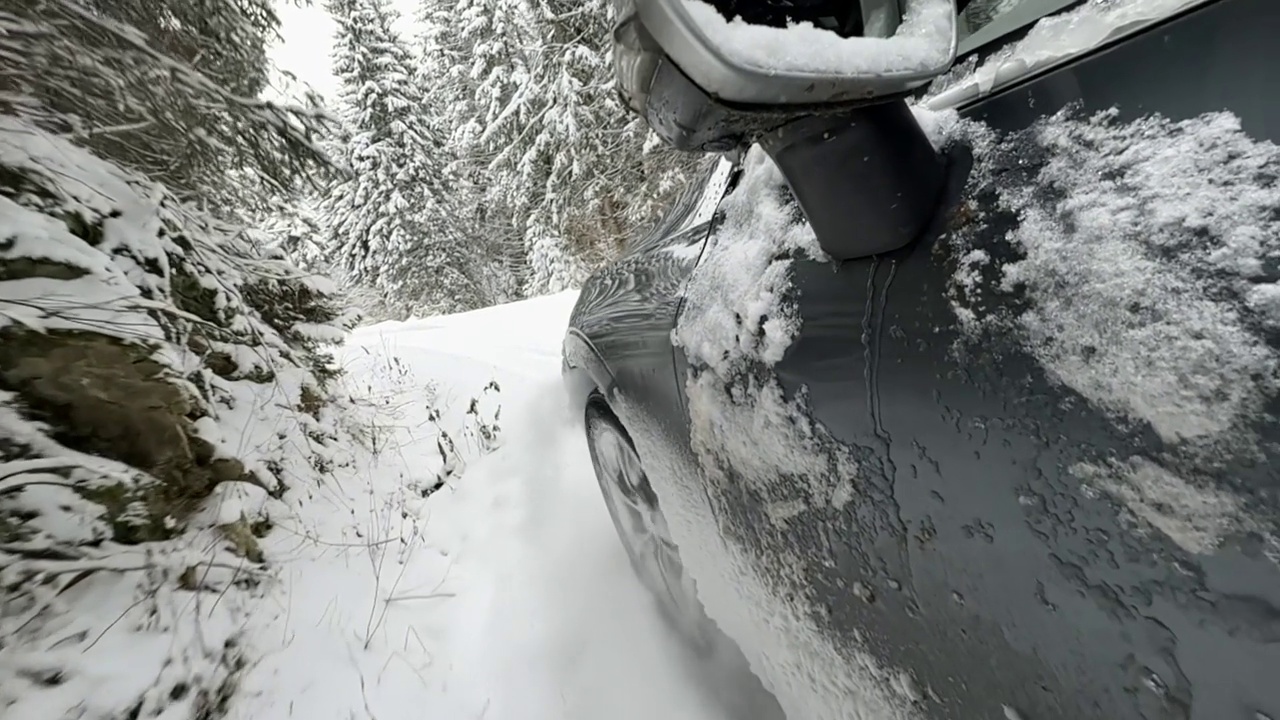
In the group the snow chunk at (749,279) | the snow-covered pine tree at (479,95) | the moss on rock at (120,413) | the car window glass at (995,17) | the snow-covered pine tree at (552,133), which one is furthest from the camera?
the snow-covered pine tree at (479,95)

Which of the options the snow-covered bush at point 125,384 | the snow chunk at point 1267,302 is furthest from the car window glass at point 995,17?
the snow-covered bush at point 125,384

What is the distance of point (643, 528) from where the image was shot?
2.09 m

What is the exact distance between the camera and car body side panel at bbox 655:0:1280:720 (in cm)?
48

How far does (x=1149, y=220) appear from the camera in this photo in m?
0.56

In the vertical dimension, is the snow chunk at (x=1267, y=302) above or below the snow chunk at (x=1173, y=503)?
above

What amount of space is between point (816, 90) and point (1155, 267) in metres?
0.38

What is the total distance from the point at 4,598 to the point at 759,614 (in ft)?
7.53

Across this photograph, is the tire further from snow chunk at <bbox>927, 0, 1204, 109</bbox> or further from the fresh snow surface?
snow chunk at <bbox>927, 0, 1204, 109</bbox>

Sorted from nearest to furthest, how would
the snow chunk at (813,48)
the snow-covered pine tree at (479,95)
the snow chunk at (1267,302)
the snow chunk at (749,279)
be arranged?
the snow chunk at (1267,302), the snow chunk at (813,48), the snow chunk at (749,279), the snow-covered pine tree at (479,95)

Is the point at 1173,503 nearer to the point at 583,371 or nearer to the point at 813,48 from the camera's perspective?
the point at 813,48

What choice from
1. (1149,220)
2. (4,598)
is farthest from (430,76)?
(1149,220)

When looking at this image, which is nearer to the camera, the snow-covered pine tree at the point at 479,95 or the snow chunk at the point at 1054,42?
the snow chunk at the point at 1054,42

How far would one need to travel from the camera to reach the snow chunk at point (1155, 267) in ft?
1.59

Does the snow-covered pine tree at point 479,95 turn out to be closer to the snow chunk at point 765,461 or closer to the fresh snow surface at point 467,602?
the fresh snow surface at point 467,602
